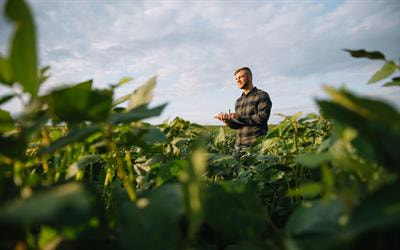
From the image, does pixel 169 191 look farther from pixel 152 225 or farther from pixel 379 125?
pixel 379 125

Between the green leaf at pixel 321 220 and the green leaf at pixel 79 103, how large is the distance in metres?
0.26

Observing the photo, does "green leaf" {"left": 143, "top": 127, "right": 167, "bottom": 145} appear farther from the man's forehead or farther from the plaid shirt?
the man's forehead

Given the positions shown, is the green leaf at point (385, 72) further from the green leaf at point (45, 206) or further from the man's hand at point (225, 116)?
the man's hand at point (225, 116)

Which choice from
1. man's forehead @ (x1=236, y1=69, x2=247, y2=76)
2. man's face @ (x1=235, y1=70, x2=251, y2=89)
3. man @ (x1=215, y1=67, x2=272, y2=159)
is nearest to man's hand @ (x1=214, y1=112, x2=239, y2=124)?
man @ (x1=215, y1=67, x2=272, y2=159)

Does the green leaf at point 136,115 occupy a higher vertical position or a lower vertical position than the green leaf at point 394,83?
lower

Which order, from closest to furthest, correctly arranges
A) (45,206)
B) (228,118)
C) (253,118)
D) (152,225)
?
(45,206) < (152,225) < (228,118) < (253,118)

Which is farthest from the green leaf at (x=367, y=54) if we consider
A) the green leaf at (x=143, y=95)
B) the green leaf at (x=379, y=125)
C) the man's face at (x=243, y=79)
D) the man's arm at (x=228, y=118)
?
the man's face at (x=243, y=79)

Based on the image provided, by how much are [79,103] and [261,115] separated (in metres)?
4.46

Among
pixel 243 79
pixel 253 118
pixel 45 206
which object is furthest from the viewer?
pixel 243 79

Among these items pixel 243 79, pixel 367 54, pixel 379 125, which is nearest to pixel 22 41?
pixel 379 125

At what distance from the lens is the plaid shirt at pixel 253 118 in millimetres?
4645

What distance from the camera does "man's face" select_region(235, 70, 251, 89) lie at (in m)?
5.55

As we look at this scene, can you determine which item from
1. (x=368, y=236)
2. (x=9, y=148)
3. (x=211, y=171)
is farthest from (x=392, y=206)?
(x=211, y=171)

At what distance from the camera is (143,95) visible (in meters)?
0.46
